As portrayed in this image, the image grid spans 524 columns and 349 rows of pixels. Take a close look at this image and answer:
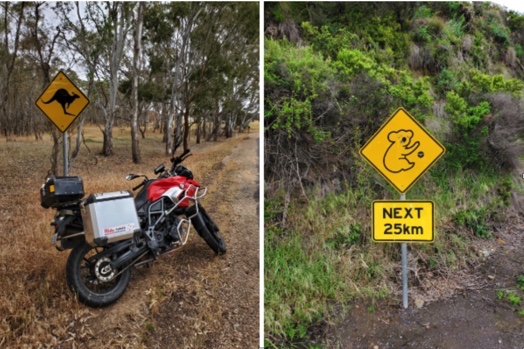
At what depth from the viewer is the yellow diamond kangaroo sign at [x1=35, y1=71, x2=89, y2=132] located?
3.87 meters

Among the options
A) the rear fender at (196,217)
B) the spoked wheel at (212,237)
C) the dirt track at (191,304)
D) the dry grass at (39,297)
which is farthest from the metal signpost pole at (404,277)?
the dry grass at (39,297)

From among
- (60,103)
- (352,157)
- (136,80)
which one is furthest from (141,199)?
(136,80)

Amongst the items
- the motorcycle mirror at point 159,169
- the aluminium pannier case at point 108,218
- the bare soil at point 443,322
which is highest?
the motorcycle mirror at point 159,169

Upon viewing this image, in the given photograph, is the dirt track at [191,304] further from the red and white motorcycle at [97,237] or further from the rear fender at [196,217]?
the rear fender at [196,217]

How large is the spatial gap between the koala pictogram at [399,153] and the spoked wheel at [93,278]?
2.46m

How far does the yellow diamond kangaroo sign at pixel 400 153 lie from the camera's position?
10.8ft

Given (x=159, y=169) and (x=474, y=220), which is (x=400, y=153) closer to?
(x=474, y=220)

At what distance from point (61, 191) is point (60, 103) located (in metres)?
1.46

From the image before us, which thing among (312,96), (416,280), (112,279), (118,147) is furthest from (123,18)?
(416,280)

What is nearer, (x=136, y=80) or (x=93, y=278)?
(x=93, y=278)

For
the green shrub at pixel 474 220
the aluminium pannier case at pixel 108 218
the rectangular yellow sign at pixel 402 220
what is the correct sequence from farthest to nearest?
the green shrub at pixel 474 220
the rectangular yellow sign at pixel 402 220
the aluminium pannier case at pixel 108 218

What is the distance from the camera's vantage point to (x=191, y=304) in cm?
320

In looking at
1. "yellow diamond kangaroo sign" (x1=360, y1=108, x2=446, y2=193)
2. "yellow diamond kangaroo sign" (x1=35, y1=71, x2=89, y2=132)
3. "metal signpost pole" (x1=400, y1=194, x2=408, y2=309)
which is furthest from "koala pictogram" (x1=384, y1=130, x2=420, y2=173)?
"yellow diamond kangaroo sign" (x1=35, y1=71, x2=89, y2=132)

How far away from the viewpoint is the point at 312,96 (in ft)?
12.6
